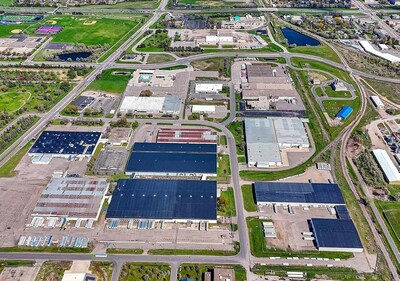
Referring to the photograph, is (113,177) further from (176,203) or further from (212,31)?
(212,31)

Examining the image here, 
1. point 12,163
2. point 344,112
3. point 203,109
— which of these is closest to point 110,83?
point 203,109

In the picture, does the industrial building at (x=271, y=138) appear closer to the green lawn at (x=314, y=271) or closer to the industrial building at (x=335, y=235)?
the industrial building at (x=335, y=235)

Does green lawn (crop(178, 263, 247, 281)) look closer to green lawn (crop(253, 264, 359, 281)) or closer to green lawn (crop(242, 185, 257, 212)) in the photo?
green lawn (crop(253, 264, 359, 281))

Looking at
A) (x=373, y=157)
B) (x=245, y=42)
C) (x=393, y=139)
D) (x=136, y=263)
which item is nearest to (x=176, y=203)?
(x=136, y=263)

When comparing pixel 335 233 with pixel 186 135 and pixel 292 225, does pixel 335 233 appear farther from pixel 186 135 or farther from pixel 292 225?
pixel 186 135

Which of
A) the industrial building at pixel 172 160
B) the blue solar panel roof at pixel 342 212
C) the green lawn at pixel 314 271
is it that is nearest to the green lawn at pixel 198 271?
the green lawn at pixel 314 271
